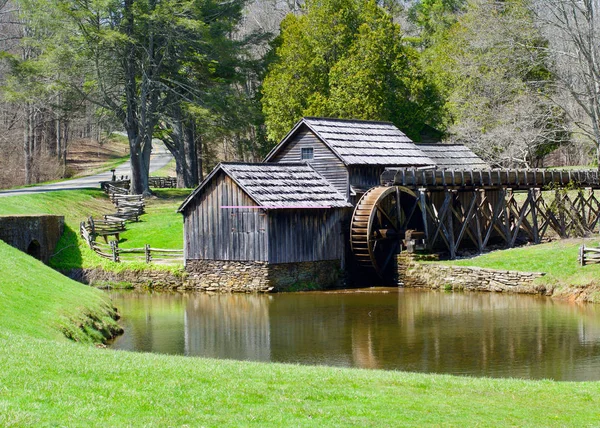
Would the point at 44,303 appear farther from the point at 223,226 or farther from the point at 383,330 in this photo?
the point at 223,226

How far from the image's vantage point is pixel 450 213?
1467 inches

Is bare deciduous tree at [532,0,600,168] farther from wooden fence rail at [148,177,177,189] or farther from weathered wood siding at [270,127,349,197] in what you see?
wooden fence rail at [148,177,177,189]

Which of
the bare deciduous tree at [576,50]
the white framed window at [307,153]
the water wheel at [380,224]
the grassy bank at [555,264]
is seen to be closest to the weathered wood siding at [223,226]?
the water wheel at [380,224]

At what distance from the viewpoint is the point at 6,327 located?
60.3ft

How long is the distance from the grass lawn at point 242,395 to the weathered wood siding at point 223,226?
56.7 feet

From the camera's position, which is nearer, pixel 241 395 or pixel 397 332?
pixel 241 395

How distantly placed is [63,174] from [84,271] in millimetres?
40901

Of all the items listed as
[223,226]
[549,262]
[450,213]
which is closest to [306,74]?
[450,213]

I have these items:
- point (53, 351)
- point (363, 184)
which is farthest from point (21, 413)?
point (363, 184)

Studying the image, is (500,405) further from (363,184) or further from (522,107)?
(522,107)

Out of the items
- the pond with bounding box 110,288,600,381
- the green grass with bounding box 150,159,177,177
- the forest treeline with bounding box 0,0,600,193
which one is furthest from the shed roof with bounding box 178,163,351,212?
the green grass with bounding box 150,159,177,177

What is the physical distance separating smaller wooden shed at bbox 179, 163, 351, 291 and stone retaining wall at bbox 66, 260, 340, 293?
4 cm

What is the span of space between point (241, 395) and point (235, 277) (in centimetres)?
2162

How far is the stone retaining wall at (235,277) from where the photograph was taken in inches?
1337
